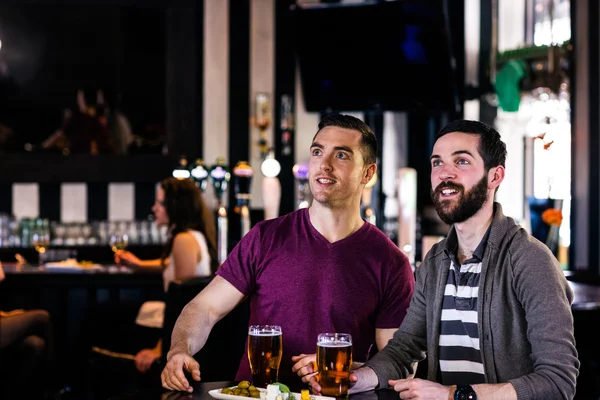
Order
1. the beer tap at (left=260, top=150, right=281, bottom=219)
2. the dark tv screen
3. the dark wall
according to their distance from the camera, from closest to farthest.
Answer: the dark tv screen
the beer tap at (left=260, top=150, right=281, bottom=219)
the dark wall

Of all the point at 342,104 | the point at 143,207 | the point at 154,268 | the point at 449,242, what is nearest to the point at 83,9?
the point at 143,207

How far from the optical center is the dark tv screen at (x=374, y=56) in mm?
6793

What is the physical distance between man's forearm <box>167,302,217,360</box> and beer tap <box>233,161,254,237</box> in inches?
156

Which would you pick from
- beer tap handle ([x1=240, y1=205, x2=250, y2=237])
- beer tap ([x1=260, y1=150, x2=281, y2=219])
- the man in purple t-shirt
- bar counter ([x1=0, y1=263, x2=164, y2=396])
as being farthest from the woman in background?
the man in purple t-shirt

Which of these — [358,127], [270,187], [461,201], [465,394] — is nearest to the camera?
[465,394]

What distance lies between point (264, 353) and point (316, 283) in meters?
0.49

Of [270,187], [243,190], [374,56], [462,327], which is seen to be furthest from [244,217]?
[462,327]

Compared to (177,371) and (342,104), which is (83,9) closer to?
(342,104)

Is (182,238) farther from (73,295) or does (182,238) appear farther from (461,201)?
(461,201)

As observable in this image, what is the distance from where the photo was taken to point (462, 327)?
2295mm

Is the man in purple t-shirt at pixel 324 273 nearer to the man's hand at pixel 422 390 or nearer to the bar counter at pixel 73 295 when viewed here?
the man's hand at pixel 422 390

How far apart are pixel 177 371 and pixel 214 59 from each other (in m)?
5.26

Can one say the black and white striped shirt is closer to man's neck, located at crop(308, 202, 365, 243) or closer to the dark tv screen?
man's neck, located at crop(308, 202, 365, 243)

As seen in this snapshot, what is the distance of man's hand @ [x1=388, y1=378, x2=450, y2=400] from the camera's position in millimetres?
1991
